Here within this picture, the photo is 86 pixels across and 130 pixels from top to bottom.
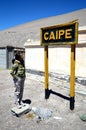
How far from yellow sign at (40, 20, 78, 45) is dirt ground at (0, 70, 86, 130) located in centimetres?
258

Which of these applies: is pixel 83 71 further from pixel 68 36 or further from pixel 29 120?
pixel 29 120

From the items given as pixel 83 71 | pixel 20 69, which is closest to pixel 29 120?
pixel 20 69

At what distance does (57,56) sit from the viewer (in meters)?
9.88

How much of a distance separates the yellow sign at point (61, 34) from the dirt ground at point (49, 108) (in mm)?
2581

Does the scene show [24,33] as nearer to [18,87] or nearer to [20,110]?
[18,87]

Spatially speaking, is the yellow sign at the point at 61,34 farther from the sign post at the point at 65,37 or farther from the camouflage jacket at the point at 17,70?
the camouflage jacket at the point at 17,70

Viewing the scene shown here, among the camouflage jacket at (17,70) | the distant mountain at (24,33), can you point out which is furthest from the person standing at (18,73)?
the distant mountain at (24,33)

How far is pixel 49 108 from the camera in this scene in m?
6.06

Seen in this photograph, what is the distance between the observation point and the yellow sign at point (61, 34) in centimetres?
547

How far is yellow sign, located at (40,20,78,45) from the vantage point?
5.47 m

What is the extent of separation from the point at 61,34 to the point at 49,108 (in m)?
2.99

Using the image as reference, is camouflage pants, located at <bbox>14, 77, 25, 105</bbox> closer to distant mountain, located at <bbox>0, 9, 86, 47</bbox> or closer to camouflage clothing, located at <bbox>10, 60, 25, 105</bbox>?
camouflage clothing, located at <bbox>10, 60, 25, 105</bbox>

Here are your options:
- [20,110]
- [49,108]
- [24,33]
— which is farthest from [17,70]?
[24,33]

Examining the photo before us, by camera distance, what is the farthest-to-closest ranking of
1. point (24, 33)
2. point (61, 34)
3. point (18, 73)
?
point (24, 33) → point (61, 34) → point (18, 73)
